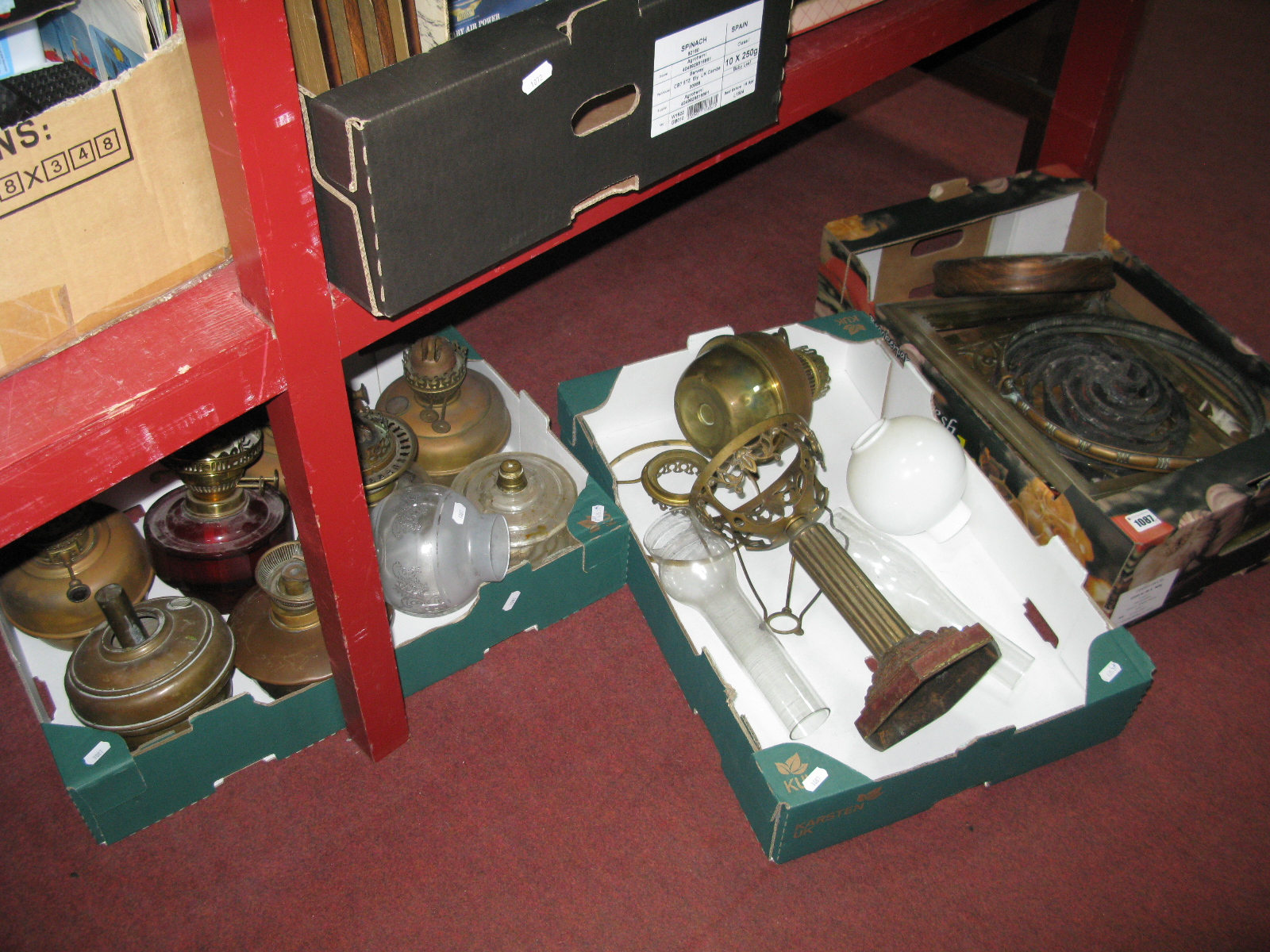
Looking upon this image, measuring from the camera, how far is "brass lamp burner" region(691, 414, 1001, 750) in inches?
48.9

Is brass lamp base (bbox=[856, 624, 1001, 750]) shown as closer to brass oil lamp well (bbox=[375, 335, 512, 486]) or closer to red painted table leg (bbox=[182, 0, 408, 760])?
red painted table leg (bbox=[182, 0, 408, 760])

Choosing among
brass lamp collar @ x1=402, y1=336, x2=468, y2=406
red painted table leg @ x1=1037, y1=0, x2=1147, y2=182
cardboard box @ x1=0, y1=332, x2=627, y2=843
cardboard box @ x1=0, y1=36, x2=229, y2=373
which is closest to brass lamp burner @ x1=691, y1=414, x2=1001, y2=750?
cardboard box @ x1=0, y1=332, x2=627, y2=843

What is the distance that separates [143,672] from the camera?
122 centimetres

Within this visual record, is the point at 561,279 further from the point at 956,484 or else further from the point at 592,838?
the point at 592,838

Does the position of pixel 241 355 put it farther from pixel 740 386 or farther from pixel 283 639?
pixel 740 386

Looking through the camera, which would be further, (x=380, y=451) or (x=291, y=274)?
(x=380, y=451)

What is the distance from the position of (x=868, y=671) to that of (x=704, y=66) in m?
0.90

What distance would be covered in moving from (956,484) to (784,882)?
64 centimetres

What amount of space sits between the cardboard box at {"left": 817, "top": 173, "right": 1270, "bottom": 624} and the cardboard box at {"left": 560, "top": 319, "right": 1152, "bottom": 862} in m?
0.06

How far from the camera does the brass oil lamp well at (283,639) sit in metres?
1.32

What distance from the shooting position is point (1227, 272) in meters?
2.23

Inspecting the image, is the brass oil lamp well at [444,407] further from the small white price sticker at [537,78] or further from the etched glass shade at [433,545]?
the small white price sticker at [537,78]

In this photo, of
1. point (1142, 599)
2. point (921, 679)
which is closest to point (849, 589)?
point (921, 679)

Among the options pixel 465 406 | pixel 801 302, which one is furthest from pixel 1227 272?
pixel 465 406
